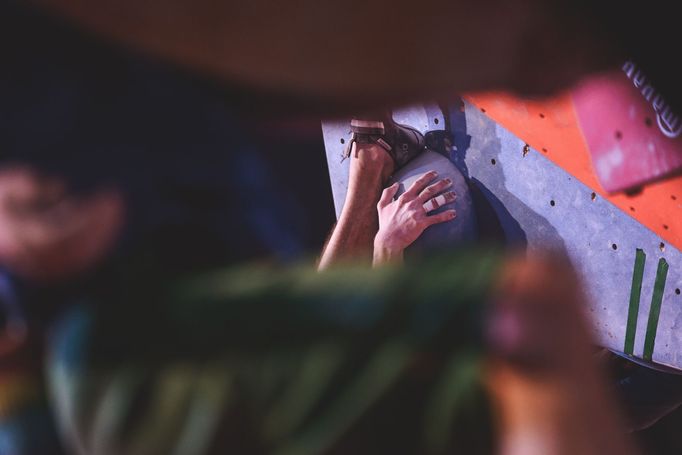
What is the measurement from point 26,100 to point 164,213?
0.09 m

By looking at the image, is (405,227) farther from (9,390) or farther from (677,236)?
(9,390)

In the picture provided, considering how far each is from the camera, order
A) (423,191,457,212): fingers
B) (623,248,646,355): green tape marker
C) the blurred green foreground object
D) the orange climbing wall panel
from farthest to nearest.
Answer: (423,191,457,212): fingers → (623,248,646,355): green tape marker → the orange climbing wall panel → the blurred green foreground object

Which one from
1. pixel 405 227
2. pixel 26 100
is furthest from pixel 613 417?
pixel 405 227

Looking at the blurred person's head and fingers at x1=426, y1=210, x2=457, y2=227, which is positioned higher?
the blurred person's head

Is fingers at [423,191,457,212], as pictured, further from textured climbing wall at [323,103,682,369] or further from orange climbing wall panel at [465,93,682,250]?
orange climbing wall panel at [465,93,682,250]

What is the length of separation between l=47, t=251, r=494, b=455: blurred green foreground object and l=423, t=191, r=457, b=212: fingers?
4.24 feet

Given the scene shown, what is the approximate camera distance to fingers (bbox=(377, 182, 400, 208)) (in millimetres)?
→ 1663

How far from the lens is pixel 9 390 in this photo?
35 centimetres

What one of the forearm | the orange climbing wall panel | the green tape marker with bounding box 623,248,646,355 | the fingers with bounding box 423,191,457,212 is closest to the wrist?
the forearm

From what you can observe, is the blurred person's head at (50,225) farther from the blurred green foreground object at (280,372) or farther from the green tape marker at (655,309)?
the green tape marker at (655,309)

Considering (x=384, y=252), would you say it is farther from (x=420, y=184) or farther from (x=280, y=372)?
(x=280, y=372)

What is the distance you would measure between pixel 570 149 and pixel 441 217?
35 centimetres

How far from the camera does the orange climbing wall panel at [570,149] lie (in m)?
1.24

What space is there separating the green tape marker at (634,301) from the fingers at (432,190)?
0.44 m
